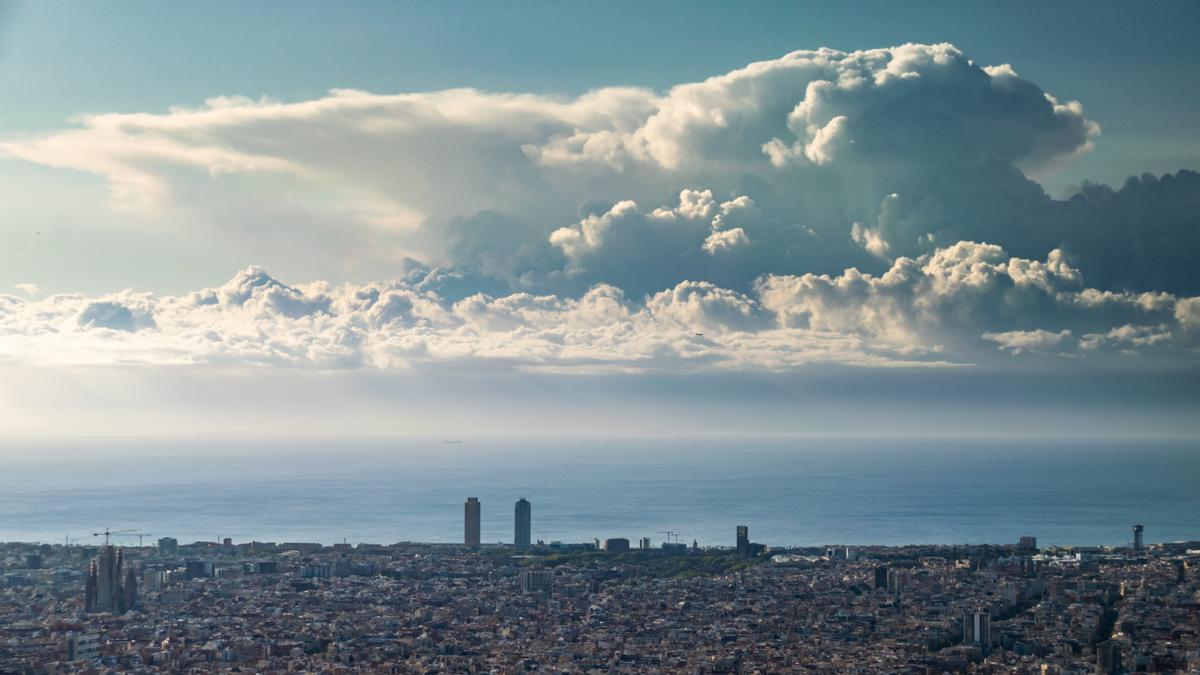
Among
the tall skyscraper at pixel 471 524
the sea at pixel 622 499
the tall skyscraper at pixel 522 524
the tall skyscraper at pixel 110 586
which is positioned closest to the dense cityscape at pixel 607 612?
the tall skyscraper at pixel 110 586

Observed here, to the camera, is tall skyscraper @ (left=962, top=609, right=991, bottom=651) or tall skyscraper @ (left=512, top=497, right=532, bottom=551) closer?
tall skyscraper @ (left=962, top=609, right=991, bottom=651)

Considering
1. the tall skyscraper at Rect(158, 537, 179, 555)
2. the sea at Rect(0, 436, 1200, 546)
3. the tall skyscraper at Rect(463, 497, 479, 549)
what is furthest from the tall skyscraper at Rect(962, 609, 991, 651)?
the sea at Rect(0, 436, 1200, 546)

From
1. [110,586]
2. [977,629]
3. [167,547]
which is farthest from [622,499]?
[977,629]

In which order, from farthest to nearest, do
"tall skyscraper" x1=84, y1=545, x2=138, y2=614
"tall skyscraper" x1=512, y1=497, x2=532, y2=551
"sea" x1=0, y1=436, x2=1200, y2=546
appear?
"sea" x1=0, y1=436, x2=1200, y2=546
"tall skyscraper" x1=512, y1=497, x2=532, y2=551
"tall skyscraper" x1=84, y1=545, x2=138, y2=614

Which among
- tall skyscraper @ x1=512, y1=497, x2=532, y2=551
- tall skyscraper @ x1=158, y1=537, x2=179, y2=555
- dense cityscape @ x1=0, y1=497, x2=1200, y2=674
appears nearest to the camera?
dense cityscape @ x1=0, y1=497, x2=1200, y2=674

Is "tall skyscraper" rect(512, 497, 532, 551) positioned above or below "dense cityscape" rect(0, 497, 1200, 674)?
above

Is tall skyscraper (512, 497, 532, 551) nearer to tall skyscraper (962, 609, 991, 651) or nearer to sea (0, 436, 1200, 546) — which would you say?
sea (0, 436, 1200, 546)

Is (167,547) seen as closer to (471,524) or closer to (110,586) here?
(471,524)
